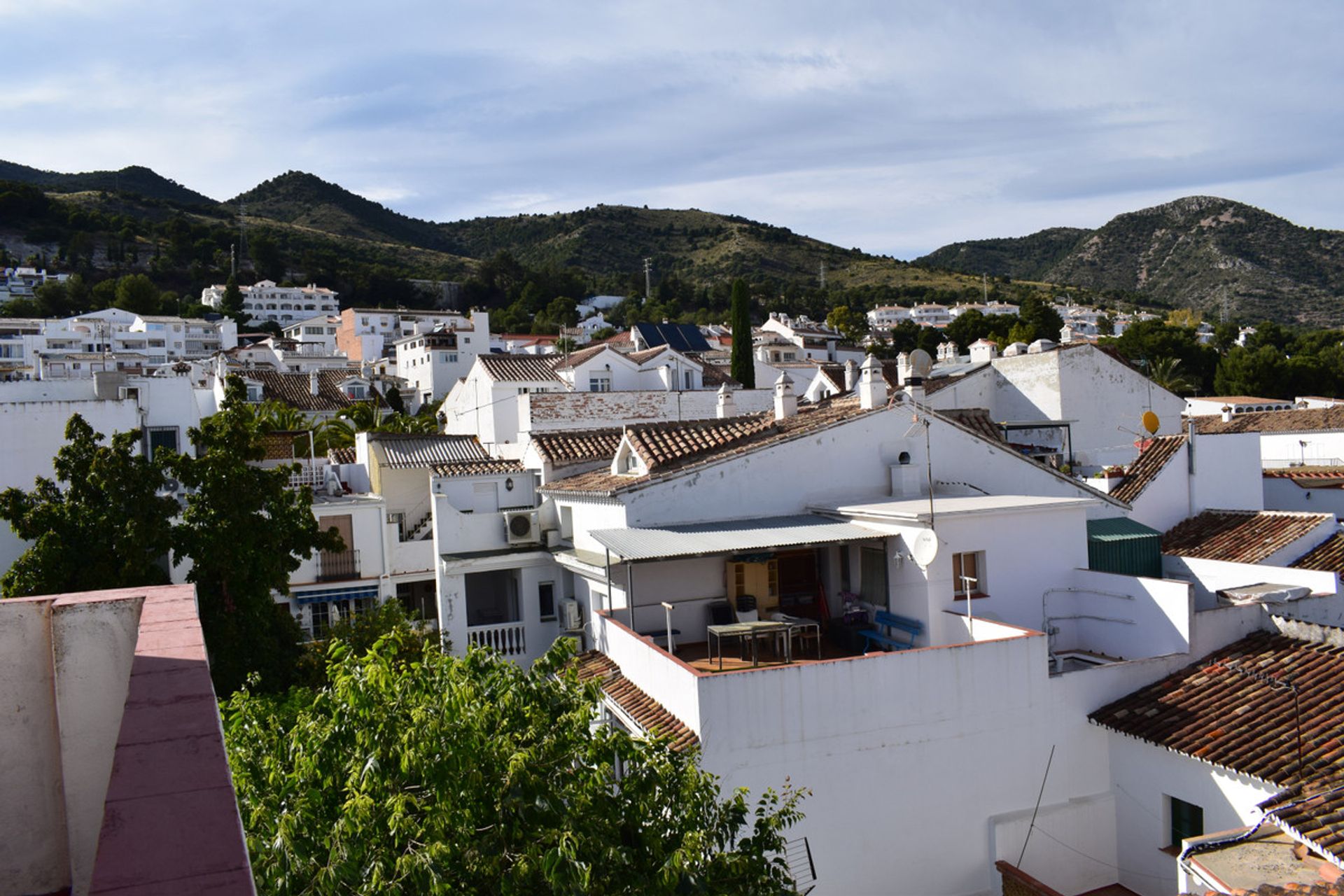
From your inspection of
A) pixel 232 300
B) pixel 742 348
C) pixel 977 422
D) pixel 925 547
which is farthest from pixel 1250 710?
pixel 232 300

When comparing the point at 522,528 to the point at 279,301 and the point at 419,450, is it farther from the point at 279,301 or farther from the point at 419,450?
the point at 279,301

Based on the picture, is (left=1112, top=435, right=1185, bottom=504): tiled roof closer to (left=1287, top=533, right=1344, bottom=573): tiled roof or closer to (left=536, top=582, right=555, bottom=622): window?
(left=1287, top=533, right=1344, bottom=573): tiled roof

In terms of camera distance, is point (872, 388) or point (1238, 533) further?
point (872, 388)

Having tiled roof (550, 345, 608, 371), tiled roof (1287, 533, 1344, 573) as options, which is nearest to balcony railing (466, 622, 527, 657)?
tiled roof (1287, 533, 1344, 573)

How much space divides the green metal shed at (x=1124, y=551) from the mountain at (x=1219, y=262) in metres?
128

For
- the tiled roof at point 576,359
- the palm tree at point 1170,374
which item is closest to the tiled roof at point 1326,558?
the tiled roof at point 576,359

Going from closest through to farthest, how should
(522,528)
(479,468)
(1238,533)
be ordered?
(1238,533) < (522,528) < (479,468)

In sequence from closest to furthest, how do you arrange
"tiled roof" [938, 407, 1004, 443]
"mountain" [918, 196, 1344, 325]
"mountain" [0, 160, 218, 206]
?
"tiled roof" [938, 407, 1004, 443], "mountain" [918, 196, 1344, 325], "mountain" [0, 160, 218, 206]

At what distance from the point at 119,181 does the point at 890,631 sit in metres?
211

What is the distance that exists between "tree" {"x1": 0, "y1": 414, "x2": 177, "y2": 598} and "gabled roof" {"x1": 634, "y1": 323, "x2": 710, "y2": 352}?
4677 centimetres

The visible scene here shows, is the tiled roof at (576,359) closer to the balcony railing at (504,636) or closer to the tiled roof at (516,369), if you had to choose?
the tiled roof at (516,369)

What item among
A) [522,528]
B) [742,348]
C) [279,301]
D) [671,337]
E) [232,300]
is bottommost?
[522,528]

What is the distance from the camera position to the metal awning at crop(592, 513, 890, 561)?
14.2m

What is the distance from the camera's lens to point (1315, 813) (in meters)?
10.3
